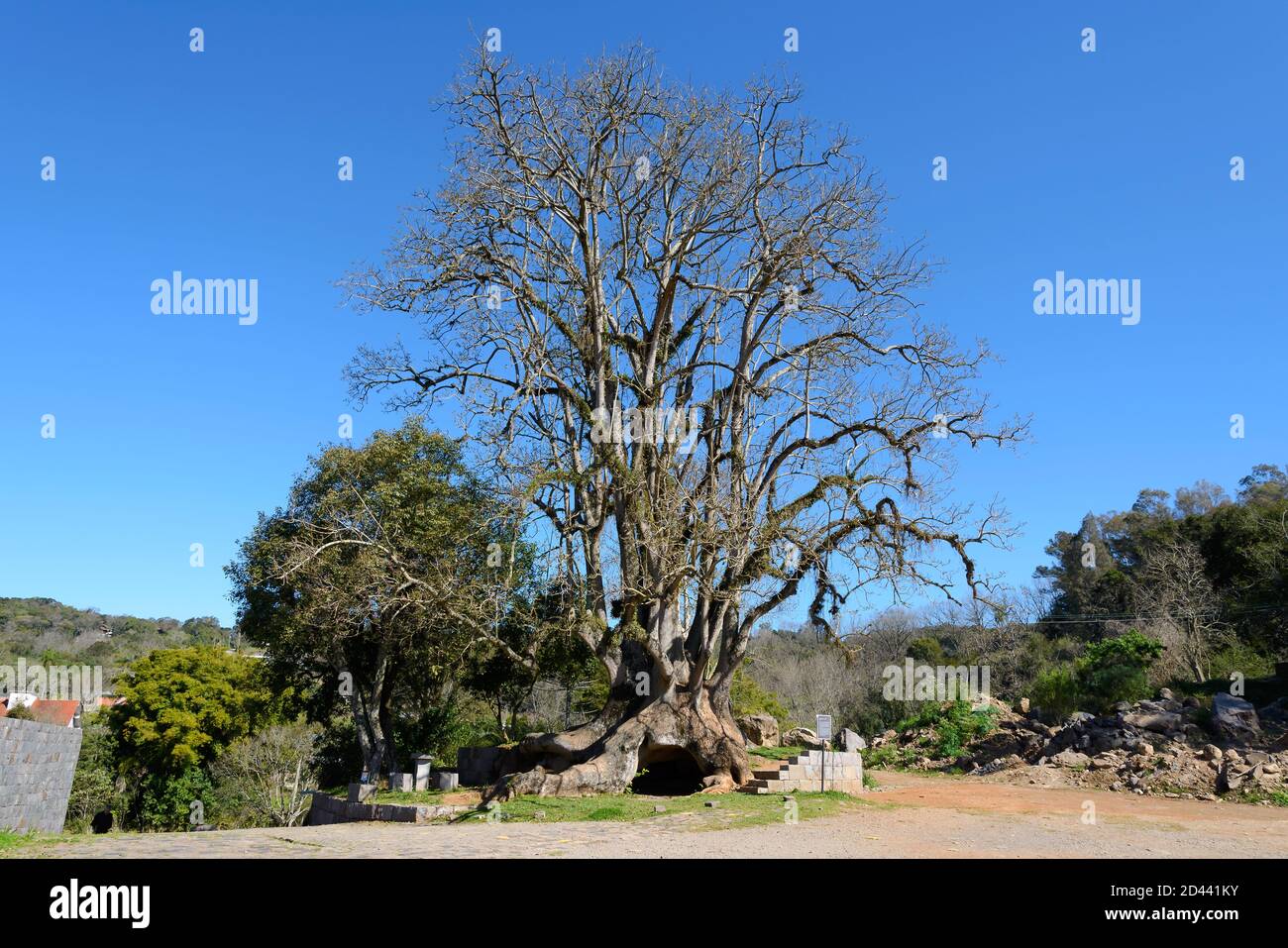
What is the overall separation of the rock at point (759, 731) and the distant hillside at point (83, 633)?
1622 inches

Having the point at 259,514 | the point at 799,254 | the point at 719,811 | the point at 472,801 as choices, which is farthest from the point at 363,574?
the point at 799,254

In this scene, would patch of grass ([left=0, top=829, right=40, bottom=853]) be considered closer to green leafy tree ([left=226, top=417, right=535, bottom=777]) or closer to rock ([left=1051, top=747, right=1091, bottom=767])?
green leafy tree ([left=226, top=417, right=535, bottom=777])

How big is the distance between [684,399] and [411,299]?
6.28 meters

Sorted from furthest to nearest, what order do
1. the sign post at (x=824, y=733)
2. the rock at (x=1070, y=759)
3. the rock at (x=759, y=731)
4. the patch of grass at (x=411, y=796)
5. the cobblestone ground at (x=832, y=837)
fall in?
the rock at (x=759, y=731), the rock at (x=1070, y=759), the sign post at (x=824, y=733), the patch of grass at (x=411, y=796), the cobblestone ground at (x=832, y=837)

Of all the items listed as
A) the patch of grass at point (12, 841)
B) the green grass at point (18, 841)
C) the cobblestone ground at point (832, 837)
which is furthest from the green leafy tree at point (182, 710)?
the cobblestone ground at point (832, 837)

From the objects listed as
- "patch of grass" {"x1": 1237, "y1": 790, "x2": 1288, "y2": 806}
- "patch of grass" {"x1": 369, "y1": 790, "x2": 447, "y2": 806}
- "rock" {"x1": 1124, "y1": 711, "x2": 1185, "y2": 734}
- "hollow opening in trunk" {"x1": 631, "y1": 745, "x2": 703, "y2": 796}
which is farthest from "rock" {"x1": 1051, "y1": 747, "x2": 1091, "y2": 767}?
"patch of grass" {"x1": 369, "y1": 790, "x2": 447, "y2": 806}

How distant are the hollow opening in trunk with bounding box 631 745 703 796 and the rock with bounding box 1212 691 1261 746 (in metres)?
11.0

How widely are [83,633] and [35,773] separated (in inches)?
3433

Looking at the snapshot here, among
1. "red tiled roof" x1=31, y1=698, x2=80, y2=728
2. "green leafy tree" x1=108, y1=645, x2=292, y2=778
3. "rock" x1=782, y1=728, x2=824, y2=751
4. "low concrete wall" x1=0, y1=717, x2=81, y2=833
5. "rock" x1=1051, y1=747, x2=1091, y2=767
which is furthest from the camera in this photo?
"red tiled roof" x1=31, y1=698, x2=80, y2=728

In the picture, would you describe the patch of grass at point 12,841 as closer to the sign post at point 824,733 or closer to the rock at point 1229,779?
the sign post at point 824,733

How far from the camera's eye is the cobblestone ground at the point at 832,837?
886 cm

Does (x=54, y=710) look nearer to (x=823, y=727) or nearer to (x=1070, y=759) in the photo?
(x=823, y=727)

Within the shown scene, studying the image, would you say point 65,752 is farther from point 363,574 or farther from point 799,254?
point 799,254

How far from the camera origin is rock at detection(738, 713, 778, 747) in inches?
936
